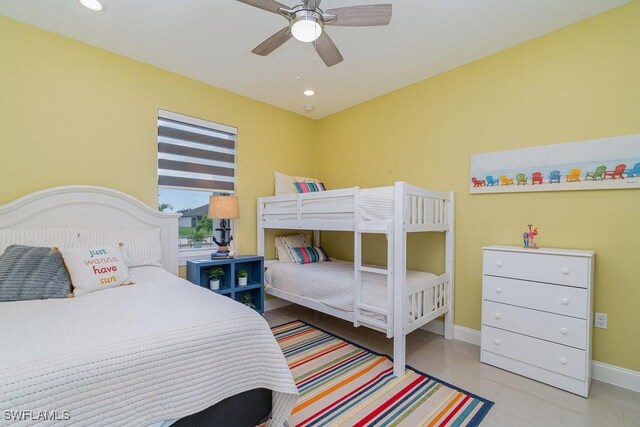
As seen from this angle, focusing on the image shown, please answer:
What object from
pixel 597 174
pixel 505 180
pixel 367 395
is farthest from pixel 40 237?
pixel 597 174

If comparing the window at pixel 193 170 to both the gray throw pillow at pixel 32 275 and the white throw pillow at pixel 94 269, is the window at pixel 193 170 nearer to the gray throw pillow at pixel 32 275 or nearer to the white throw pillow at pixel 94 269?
the white throw pillow at pixel 94 269

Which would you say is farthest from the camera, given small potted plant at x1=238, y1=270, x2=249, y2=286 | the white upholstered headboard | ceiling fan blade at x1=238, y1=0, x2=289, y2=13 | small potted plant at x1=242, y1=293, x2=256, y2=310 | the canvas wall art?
small potted plant at x1=242, y1=293, x2=256, y2=310

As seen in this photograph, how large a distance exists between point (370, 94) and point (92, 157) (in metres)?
2.91

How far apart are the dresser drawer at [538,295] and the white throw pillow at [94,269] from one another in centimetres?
273

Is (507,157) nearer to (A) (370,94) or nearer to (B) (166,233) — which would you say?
(A) (370,94)

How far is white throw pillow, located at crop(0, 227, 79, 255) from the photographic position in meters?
1.98

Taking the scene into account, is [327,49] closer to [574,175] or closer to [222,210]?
[222,210]

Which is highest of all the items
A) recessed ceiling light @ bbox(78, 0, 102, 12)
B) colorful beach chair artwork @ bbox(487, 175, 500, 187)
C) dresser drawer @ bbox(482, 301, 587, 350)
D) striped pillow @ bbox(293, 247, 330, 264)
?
recessed ceiling light @ bbox(78, 0, 102, 12)

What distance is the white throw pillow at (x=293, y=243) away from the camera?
3.46 metres

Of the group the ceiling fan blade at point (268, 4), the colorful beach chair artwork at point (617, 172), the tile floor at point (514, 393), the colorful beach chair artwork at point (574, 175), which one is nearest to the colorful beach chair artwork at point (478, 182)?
the colorful beach chair artwork at point (574, 175)

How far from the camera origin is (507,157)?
2492 mm

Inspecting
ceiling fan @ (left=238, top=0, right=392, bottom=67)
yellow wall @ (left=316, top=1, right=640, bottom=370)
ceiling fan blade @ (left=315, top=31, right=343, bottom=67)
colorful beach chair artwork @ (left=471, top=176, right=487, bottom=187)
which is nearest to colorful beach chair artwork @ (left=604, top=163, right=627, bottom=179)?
yellow wall @ (left=316, top=1, right=640, bottom=370)

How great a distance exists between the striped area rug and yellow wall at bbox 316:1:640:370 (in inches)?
39.2

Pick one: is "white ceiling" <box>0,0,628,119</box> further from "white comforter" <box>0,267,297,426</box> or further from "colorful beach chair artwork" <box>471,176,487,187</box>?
"white comforter" <box>0,267,297,426</box>
